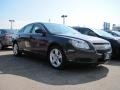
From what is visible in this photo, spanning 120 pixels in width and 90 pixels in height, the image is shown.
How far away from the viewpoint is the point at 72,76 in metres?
6.09

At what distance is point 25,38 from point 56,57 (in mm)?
2469

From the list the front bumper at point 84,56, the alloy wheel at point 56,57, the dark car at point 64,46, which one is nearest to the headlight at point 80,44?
the dark car at point 64,46

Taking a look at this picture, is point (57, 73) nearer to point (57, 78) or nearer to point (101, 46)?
point (57, 78)

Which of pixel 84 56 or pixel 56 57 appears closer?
pixel 84 56

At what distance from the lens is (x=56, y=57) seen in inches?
275

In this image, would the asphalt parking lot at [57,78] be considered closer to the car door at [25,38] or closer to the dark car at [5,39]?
the car door at [25,38]

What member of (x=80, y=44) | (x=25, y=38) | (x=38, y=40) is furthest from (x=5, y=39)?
(x=80, y=44)

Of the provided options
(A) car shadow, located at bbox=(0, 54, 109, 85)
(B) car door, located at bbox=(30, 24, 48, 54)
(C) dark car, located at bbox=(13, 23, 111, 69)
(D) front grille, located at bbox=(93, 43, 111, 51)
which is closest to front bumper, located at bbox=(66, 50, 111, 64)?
(C) dark car, located at bbox=(13, 23, 111, 69)

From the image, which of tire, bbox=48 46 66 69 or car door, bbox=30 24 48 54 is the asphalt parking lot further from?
car door, bbox=30 24 48 54

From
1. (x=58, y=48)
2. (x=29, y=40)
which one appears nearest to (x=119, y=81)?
(x=58, y=48)

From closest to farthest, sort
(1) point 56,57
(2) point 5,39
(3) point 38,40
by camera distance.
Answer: (1) point 56,57
(3) point 38,40
(2) point 5,39

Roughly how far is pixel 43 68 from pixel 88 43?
66.4 inches

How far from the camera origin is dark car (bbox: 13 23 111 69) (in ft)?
21.1

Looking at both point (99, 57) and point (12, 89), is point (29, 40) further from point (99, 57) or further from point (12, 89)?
point (12, 89)
